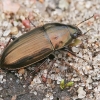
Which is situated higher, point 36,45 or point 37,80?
point 36,45

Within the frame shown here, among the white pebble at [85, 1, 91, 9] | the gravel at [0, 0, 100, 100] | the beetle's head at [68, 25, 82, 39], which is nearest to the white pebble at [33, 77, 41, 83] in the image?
the gravel at [0, 0, 100, 100]

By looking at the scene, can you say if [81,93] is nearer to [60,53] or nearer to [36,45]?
[60,53]

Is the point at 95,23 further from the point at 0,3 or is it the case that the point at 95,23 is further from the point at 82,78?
the point at 0,3

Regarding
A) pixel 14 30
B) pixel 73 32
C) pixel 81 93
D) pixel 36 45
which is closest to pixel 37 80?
pixel 36 45

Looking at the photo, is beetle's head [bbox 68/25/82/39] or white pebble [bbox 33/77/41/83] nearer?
white pebble [bbox 33/77/41/83]

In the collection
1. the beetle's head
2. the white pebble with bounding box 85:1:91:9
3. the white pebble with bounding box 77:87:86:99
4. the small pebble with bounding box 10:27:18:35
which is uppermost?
the white pebble with bounding box 85:1:91:9

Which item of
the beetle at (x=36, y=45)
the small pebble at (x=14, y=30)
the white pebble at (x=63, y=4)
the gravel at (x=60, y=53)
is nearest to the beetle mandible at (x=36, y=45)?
the beetle at (x=36, y=45)

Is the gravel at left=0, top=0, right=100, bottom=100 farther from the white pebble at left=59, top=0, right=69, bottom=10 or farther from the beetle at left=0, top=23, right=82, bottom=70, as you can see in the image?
the beetle at left=0, top=23, right=82, bottom=70

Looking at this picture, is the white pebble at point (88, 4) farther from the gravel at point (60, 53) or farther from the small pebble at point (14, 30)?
the small pebble at point (14, 30)
